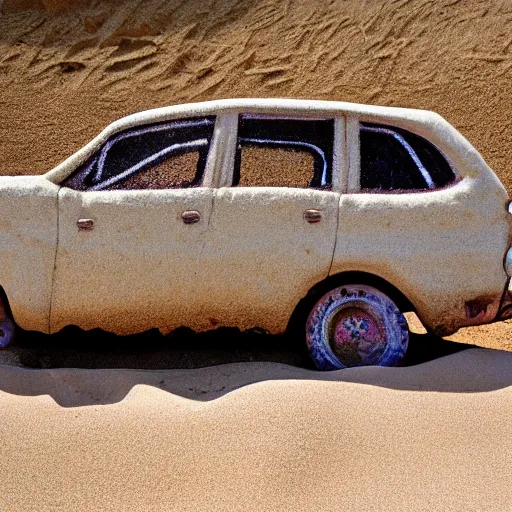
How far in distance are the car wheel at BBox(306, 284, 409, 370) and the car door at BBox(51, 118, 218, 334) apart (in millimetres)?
772

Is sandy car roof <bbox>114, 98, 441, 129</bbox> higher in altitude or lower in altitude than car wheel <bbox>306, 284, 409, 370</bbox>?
higher

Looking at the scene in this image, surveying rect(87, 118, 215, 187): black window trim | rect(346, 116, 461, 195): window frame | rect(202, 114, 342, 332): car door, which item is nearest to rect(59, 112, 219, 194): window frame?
rect(87, 118, 215, 187): black window trim

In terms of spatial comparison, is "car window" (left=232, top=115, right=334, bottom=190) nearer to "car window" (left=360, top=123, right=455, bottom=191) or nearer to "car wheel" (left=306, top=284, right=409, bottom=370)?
"car window" (left=360, top=123, right=455, bottom=191)

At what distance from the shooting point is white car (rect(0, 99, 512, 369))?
182 inches

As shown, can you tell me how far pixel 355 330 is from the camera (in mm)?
4688

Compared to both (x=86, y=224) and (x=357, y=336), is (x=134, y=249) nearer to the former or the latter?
(x=86, y=224)

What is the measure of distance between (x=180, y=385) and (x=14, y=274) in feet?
4.27

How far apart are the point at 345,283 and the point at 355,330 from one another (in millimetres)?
299

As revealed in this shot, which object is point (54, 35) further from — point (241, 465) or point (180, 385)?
point (241, 465)

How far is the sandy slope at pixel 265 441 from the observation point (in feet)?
11.1

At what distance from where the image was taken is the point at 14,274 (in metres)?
4.77

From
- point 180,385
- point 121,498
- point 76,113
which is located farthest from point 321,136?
point 76,113

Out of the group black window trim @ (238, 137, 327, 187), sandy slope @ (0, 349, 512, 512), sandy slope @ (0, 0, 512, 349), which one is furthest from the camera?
sandy slope @ (0, 0, 512, 349)

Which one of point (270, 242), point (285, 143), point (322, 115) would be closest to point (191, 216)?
point (270, 242)
